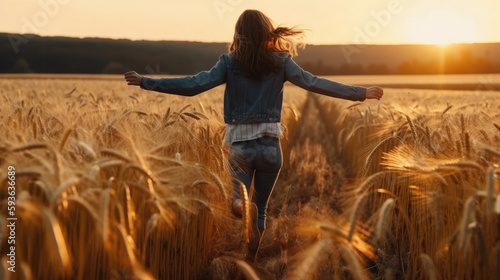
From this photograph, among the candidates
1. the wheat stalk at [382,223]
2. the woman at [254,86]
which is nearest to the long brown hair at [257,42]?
the woman at [254,86]

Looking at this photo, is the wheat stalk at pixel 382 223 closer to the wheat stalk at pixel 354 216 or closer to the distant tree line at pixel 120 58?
the wheat stalk at pixel 354 216

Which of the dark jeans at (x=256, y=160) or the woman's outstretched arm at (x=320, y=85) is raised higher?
the woman's outstretched arm at (x=320, y=85)

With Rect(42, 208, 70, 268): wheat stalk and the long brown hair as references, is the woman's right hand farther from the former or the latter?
Rect(42, 208, 70, 268): wheat stalk

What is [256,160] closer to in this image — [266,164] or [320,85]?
[266,164]

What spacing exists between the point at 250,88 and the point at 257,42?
0.31 meters

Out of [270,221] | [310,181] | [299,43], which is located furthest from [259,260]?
[310,181]

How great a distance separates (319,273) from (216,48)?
63.1 metres

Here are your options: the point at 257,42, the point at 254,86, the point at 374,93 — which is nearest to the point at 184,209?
the point at 254,86

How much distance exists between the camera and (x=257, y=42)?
9.98 ft

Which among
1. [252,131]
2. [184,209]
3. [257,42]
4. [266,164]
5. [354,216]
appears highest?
[257,42]

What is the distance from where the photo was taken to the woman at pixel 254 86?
307cm

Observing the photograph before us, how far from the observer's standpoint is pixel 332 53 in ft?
236

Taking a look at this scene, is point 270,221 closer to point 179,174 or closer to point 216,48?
point 179,174

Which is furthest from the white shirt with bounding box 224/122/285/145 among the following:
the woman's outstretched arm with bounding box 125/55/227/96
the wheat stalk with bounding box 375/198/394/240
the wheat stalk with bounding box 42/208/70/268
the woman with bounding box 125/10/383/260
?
the wheat stalk with bounding box 42/208/70/268
